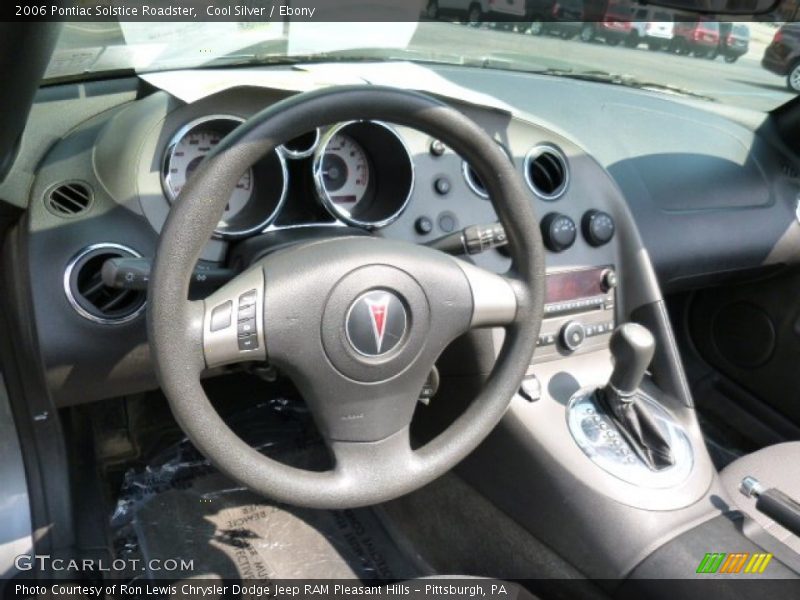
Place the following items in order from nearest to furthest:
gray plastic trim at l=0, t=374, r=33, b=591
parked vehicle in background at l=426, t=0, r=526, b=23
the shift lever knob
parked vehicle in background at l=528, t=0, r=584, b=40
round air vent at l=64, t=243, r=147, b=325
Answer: round air vent at l=64, t=243, r=147, b=325
the shift lever knob
gray plastic trim at l=0, t=374, r=33, b=591
parked vehicle in background at l=426, t=0, r=526, b=23
parked vehicle in background at l=528, t=0, r=584, b=40

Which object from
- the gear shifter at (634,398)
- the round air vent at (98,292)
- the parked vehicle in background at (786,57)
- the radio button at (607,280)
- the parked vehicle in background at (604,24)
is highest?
the parked vehicle in background at (604,24)

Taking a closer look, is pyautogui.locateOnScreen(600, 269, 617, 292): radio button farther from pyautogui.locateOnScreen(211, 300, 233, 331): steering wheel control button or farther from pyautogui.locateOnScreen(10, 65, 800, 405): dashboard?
pyautogui.locateOnScreen(211, 300, 233, 331): steering wheel control button

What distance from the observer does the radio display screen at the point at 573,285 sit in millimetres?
1721

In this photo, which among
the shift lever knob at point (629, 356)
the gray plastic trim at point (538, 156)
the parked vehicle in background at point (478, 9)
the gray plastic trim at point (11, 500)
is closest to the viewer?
the shift lever knob at point (629, 356)

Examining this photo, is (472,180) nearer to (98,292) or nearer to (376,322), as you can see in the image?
(376,322)

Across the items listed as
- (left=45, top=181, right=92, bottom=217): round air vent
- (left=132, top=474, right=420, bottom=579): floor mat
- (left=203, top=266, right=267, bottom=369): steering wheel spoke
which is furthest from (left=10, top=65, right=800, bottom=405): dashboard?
(left=132, top=474, right=420, bottom=579): floor mat

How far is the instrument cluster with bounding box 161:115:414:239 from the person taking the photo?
1452 millimetres

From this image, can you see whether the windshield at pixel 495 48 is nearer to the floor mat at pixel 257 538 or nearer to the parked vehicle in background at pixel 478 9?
the parked vehicle in background at pixel 478 9

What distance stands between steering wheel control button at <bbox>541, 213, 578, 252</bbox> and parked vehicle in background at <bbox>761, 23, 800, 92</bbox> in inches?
51.5

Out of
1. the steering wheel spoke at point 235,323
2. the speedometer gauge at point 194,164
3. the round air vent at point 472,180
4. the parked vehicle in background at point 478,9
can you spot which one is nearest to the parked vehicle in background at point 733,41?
the parked vehicle in background at point 478,9

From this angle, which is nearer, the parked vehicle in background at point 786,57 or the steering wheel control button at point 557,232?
the steering wheel control button at point 557,232

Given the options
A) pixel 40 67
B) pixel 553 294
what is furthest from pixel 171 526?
pixel 40 67

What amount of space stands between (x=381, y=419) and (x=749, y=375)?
183 centimetres

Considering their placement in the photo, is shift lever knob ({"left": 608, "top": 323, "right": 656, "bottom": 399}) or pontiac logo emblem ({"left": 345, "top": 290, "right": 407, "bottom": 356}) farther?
shift lever knob ({"left": 608, "top": 323, "right": 656, "bottom": 399})
